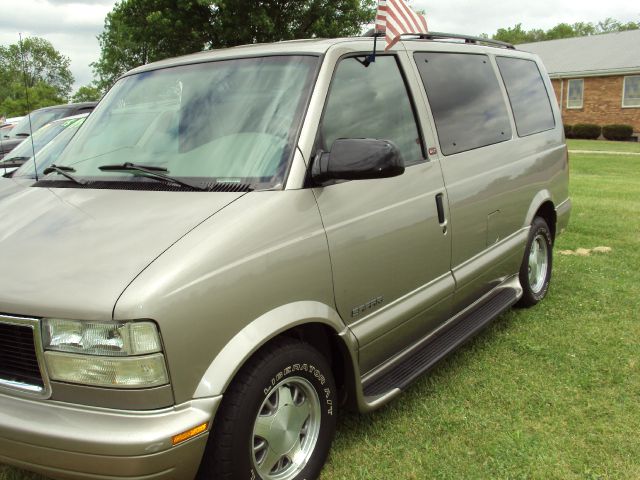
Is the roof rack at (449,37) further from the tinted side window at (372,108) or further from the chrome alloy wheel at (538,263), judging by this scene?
the chrome alloy wheel at (538,263)

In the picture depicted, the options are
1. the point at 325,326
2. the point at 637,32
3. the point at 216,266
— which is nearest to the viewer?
the point at 216,266

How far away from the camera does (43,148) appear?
218 inches

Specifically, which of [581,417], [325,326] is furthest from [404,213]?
[581,417]

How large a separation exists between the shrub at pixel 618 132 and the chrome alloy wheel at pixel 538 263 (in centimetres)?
2868

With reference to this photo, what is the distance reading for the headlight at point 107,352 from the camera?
2.08 meters

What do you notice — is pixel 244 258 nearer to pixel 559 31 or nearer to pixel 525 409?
pixel 525 409

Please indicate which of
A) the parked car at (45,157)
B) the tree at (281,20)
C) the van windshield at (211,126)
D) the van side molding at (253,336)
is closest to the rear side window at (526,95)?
the van windshield at (211,126)

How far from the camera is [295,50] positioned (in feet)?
10.3

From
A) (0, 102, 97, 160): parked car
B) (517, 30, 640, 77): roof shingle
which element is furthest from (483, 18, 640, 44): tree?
(0, 102, 97, 160): parked car

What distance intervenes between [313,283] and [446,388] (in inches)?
61.2

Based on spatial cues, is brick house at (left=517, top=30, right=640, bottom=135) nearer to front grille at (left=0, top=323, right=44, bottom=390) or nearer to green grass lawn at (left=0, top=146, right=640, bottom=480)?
green grass lawn at (left=0, top=146, right=640, bottom=480)

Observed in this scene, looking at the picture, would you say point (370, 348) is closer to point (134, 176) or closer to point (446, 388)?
point (446, 388)

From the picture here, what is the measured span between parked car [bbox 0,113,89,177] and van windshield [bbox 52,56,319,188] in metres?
1.13

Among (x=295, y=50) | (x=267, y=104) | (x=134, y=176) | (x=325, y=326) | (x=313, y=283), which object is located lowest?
Result: (x=325, y=326)
